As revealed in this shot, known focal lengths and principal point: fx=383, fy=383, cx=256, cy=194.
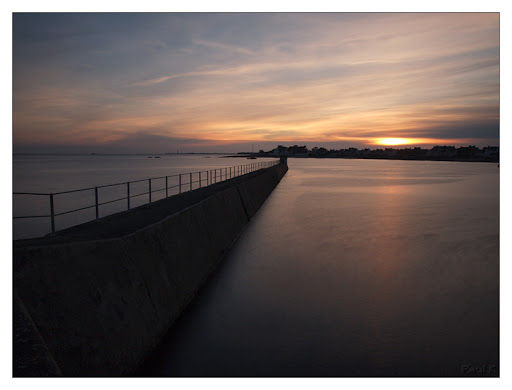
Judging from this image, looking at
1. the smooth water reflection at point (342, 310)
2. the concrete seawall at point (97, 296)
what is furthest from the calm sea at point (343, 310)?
the concrete seawall at point (97, 296)

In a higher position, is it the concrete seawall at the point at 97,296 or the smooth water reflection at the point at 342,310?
the concrete seawall at the point at 97,296

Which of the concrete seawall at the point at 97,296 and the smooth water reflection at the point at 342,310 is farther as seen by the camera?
the smooth water reflection at the point at 342,310

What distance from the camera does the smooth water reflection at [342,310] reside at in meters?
7.43

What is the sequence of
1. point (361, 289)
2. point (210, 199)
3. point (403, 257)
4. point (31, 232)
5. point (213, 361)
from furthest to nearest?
1. point (31, 232)
2. point (403, 257)
3. point (210, 199)
4. point (361, 289)
5. point (213, 361)

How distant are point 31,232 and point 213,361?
61.2 feet

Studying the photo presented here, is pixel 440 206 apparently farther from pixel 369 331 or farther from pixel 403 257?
pixel 369 331

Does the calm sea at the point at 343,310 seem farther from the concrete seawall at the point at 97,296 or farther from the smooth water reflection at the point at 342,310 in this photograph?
the concrete seawall at the point at 97,296

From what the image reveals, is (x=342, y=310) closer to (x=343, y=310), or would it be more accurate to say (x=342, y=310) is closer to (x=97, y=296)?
(x=343, y=310)

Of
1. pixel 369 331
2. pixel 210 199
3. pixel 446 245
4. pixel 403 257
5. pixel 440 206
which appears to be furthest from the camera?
pixel 440 206

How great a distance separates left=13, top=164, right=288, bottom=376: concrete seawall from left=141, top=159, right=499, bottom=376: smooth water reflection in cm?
76

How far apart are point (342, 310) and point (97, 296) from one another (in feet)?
21.0

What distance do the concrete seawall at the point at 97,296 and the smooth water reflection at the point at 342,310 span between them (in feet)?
2.50

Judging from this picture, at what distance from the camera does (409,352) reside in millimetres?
7844

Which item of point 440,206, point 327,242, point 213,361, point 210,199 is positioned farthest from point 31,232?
point 440,206
